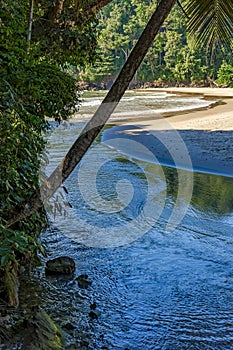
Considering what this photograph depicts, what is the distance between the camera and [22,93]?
3869mm

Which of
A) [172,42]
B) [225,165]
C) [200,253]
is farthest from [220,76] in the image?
[200,253]

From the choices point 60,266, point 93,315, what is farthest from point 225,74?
point 93,315

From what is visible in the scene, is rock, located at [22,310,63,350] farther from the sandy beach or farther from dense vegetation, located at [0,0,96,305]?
the sandy beach

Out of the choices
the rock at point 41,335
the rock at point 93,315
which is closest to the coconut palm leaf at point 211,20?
the rock at point 93,315

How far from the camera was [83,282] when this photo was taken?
4527 mm

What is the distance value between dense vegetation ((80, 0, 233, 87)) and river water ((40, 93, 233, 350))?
4614 centimetres

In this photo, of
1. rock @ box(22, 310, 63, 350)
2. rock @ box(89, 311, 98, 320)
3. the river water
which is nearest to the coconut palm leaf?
the river water

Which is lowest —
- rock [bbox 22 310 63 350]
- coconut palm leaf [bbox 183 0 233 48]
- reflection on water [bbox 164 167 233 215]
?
reflection on water [bbox 164 167 233 215]

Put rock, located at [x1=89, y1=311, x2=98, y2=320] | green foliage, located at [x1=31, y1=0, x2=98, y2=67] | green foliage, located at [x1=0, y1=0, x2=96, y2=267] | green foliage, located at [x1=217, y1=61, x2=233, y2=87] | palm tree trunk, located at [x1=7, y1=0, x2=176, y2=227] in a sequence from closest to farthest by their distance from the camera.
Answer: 1. green foliage, located at [x1=0, y1=0, x2=96, y2=267]
2. palm tree trunk, located at [x1=7, y1=0, x2=176, y2=227]
3. rock, located at [x1=89, y1=311, x2=98, y2=320]
4. green foliage, located at [x1=31, y1=0, x2=98, y2=67]
5. green foliage, located at [x1=217, y1=61, x2=233, y2=87]

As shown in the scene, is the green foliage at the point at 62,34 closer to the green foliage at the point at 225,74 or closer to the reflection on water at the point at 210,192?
the reflection on water at the point at 210,192

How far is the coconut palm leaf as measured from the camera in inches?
163

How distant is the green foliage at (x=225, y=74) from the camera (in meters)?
51.5

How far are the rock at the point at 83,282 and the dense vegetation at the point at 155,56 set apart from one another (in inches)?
1961

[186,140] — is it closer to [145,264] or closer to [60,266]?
[145,264]
